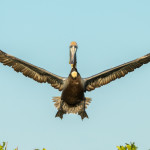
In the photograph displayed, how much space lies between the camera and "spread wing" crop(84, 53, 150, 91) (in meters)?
13.9

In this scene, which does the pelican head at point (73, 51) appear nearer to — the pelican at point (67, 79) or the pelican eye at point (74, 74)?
the pelican at point (67, 79)

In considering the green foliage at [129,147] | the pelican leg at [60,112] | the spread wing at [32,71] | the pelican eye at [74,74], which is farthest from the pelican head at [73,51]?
the green foliage at [129,147]

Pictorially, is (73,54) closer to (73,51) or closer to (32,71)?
(73,51)

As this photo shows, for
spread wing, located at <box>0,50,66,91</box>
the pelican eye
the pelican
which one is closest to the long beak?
the pelican

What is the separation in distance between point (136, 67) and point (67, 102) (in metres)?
2.75

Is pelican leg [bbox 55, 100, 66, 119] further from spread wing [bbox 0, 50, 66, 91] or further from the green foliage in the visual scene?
the green foliage

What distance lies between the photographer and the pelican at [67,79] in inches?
531

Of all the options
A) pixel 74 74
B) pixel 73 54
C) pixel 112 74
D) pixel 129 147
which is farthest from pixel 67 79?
pixel 129 147

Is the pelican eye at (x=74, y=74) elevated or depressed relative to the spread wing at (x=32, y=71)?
depressed

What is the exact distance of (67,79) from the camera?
1324 cm

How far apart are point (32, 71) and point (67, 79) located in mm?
1455

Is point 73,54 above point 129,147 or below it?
above

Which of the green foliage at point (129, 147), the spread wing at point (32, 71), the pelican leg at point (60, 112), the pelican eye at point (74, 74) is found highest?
the spread wing at point (32, 71)

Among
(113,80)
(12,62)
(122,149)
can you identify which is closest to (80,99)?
(113,80)
